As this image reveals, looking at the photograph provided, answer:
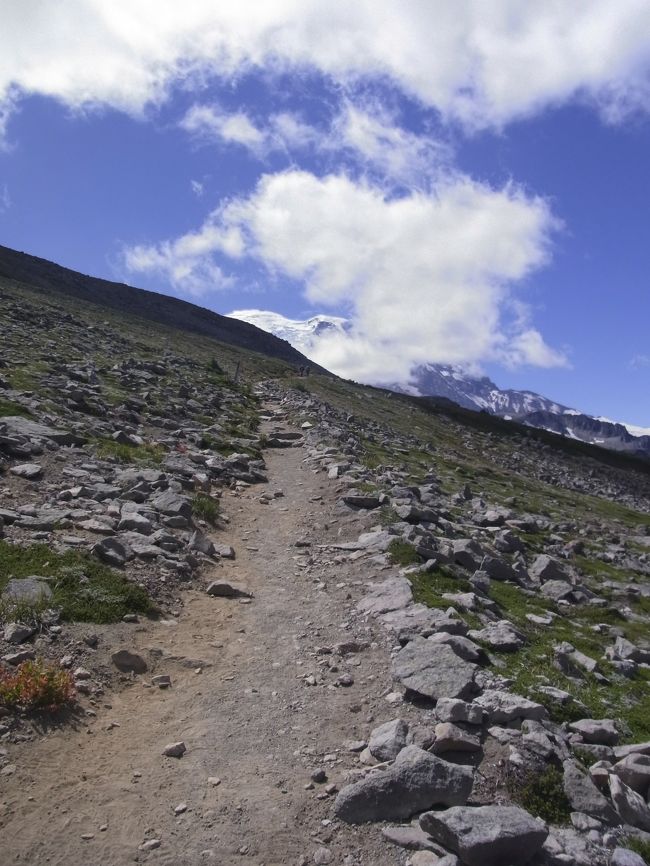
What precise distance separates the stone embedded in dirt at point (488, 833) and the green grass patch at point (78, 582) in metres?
7.04

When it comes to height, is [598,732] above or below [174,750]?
above

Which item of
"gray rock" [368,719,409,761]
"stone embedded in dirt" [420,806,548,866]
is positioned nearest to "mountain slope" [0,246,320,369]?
"gray rock" [368,719,409,761]

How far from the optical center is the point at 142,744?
8.55m

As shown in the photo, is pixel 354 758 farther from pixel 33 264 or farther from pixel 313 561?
pixel 33 264

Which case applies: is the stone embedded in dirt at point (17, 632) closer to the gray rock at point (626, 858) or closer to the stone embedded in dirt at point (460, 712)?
the stone embedded in dirt at point (460, 712)

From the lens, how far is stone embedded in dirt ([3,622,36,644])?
978 cm

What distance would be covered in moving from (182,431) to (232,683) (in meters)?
19.6

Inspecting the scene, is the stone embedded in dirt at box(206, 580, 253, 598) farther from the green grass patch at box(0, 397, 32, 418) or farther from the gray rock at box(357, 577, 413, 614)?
the green grass patch at box(0, 397, 32, 418)

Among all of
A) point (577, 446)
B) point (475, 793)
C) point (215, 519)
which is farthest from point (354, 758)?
point (577, 446)

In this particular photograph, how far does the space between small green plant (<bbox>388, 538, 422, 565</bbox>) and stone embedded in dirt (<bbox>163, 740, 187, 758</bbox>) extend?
8.44 m

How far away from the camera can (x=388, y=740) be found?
8508 millimetres

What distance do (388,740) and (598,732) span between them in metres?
3.12

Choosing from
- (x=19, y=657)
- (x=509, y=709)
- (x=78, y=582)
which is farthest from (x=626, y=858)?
(x=78, y=582)

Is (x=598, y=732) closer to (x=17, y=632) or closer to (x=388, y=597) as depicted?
(x=388, y=597)
